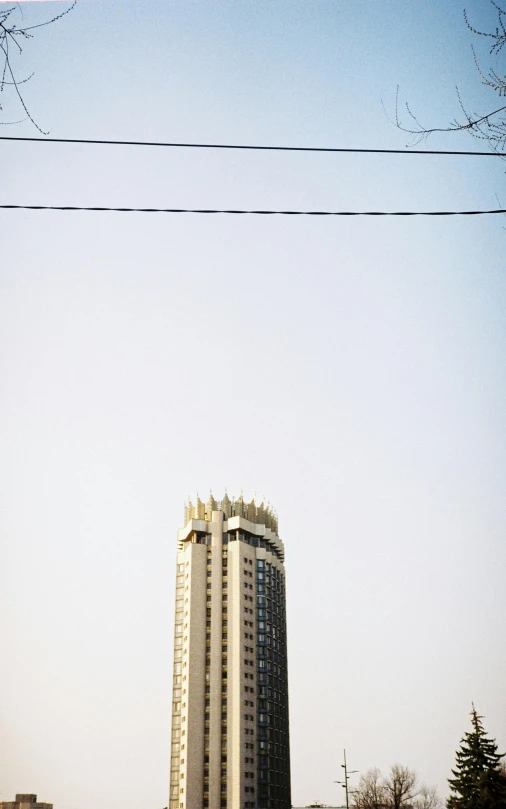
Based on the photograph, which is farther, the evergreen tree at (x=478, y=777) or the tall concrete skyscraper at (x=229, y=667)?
the tall concrete skyscraper at (x=229, y=667)

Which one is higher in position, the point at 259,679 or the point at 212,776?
the point at 259,679

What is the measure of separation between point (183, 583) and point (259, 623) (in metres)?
10.5

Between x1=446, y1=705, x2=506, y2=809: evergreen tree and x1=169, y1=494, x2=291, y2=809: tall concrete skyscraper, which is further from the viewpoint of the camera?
x1=169, y1=494, x2=291, y2=809: tall concrete skyscraper

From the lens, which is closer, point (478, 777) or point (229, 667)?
point (478, 777)

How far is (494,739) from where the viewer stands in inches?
1708

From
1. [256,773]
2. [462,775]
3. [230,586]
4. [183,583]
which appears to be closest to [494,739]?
[462,775]

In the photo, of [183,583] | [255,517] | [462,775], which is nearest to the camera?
[462,775]

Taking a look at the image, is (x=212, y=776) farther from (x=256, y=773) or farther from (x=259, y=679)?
(x=259, y=679)

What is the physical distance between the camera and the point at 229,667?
245 feet

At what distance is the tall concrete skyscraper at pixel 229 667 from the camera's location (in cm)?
6944

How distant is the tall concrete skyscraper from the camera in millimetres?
69438

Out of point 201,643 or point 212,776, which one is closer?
point 212,776

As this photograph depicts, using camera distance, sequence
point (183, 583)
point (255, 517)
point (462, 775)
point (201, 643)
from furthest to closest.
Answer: point (255, 517) < point (183, 583) < point (201, 643) < point (462, 775)

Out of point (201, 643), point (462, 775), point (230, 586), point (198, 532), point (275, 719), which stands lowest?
point (462, 775)
